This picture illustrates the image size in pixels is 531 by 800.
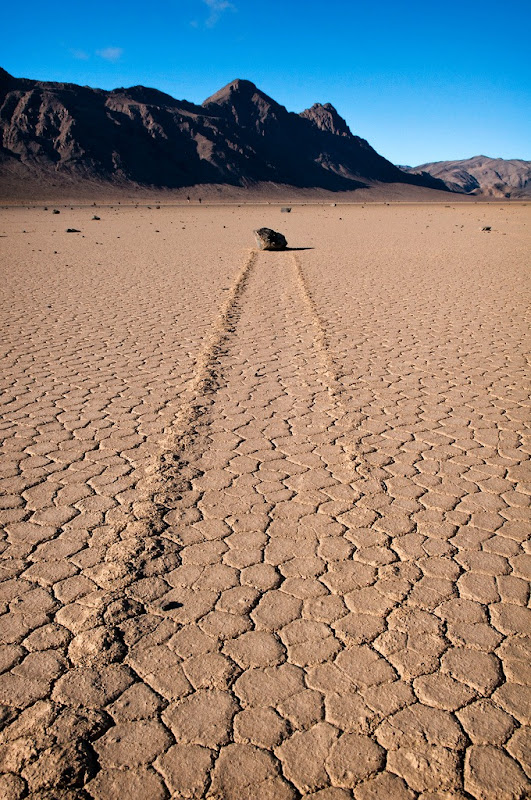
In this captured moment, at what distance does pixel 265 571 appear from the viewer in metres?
3.07

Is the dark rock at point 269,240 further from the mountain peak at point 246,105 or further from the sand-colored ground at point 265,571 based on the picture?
the mountain peak at point 246,105

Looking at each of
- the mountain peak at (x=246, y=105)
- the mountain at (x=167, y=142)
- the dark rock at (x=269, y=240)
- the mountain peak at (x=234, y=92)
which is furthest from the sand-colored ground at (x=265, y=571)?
the mountain peak at (x=234, y=92)

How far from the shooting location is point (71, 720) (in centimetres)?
221

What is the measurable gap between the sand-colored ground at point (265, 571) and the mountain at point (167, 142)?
7777 centimetres

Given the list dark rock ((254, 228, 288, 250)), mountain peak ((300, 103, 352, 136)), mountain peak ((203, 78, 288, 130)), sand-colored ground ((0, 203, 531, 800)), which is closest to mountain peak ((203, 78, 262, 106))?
mountain peak ((203, 78, 288, 130))

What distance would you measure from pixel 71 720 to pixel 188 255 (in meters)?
15.6

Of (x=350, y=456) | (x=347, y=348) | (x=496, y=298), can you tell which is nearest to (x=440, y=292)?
(x=496, y=298)

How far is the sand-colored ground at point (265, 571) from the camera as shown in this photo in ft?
6.88

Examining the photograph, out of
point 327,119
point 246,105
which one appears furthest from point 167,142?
point 327,119

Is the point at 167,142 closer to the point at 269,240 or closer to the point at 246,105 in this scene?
the point at 246,105

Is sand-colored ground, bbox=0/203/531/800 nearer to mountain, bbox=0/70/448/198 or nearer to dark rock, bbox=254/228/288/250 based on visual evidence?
dark rock, bbox=254/228/288/250

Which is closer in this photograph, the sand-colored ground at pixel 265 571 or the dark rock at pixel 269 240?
the sand-colored ground at pixel 265 571

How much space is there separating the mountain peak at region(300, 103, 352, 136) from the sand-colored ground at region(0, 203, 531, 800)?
145082mm

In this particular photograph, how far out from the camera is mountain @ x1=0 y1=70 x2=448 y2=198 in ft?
267
